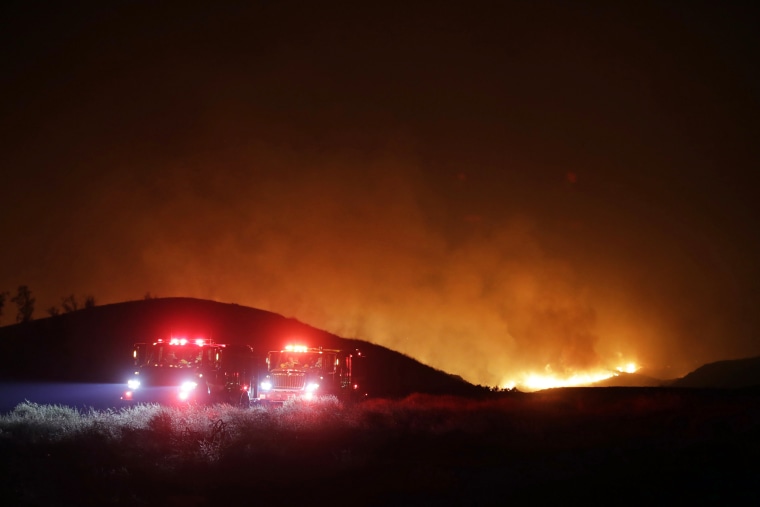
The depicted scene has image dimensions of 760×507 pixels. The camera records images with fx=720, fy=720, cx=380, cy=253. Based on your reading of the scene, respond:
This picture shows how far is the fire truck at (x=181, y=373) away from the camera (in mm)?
21922

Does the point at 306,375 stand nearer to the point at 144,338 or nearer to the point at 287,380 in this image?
the point at 287,380

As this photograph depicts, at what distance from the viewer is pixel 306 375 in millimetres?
26891

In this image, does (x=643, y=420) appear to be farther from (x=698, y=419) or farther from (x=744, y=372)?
(x=744, y=372)

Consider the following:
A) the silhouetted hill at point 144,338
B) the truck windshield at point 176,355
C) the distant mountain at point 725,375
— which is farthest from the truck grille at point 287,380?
the distant mountain at point 725,375

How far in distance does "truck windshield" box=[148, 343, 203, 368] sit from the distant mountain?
189ft

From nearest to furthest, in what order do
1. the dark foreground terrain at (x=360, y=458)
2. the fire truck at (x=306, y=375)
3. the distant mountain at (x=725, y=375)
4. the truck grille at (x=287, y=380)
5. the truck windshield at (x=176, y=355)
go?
the dark foreground terrain at (x=360, y=458)
the truck windshield at (x=176, y=355)
the fire truck at (x=306, y=375)
the truck grille at (x=287, y=380)
the distant mountain at (x=725, y=375)

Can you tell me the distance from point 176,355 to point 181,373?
41.0 inches

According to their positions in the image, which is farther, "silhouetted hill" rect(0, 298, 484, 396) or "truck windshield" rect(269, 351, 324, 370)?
"silhouetted hill" rect(0, 298, 484, 396)

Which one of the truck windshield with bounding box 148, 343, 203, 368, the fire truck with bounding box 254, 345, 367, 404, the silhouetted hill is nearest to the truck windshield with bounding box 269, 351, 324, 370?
the fire truck with bounding box 254, 345, 367, 404

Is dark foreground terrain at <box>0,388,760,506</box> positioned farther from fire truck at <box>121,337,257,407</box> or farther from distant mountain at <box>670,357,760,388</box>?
distant mountain at <box>670,357,760,388</box>

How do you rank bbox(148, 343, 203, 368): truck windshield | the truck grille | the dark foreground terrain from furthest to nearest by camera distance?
the truck grille, bbox(148, 343, 203, 368): truck windshield, the dark foreground terrain

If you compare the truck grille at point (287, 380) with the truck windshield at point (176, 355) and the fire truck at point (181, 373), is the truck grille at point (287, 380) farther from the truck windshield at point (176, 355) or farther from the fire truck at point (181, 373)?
the truck windshield at point (176, 355)

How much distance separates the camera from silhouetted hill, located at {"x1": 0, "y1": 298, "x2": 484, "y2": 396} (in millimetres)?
56812

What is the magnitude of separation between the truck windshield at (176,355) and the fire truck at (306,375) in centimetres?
408
